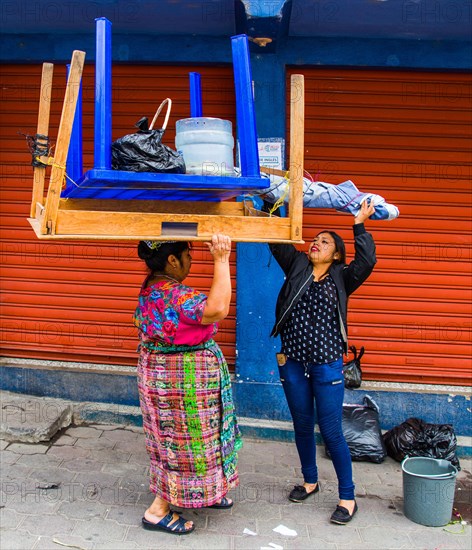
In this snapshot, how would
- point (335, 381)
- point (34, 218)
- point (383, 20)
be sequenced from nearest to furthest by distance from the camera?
point (34, 218) < point (335, 381) < point (383, 20)

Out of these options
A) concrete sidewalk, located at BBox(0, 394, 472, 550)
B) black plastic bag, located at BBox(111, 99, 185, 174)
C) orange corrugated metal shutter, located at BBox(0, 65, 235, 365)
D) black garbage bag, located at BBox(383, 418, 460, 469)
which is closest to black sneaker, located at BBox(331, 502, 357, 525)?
concrete sidewalk, located at BBox(0, 394, 472, 550)

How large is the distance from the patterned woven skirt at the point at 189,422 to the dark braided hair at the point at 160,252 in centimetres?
53

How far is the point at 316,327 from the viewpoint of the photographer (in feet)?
14.1

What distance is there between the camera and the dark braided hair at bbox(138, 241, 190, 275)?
12.7 ft

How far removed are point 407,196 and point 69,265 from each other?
3149 millimetres

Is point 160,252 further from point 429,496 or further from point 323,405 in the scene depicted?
point 429,496

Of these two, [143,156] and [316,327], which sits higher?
[143,156]

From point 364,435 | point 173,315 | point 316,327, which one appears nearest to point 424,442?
point 364,435

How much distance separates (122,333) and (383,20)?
11.6 feet

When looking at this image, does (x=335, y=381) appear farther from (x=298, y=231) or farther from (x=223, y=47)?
(x=223, y=47)

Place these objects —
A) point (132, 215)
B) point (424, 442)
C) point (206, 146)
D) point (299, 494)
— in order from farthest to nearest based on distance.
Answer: point (424, 442) < point (299, 494) < point (206, 146) < point (132, 215)

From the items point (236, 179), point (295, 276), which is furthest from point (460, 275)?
point (236, 179)

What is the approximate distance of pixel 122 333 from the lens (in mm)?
6160

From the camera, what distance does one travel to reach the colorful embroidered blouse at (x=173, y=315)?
3742mm
